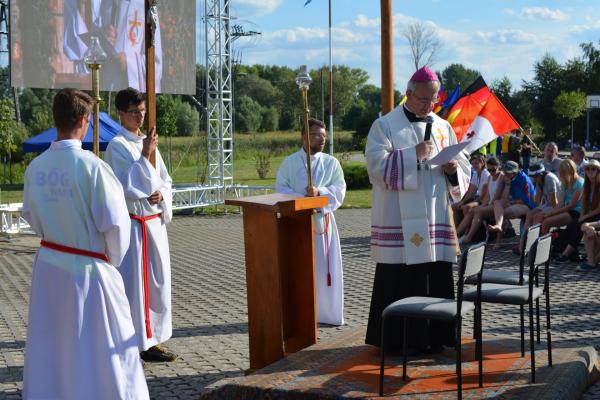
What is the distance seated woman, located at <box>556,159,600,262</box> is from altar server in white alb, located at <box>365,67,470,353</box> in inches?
234

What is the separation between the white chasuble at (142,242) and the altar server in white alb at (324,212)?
1.86 metres

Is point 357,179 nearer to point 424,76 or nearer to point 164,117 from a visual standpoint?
point 164,117

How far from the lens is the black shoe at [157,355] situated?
24.1 feet

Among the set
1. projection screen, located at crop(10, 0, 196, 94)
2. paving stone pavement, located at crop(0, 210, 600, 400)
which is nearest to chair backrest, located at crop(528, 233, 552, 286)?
paving stone pavement, located at crop(0, 210, 600, 400)

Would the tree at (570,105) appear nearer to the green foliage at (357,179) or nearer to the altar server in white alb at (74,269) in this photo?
the green foliage at (357,179)

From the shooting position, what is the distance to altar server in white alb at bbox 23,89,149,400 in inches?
199

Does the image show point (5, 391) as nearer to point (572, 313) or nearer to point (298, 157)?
point (298, 157)

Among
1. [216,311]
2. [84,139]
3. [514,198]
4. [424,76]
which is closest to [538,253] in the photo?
[424,76]

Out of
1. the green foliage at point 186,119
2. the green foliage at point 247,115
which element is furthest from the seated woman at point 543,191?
the green foliage at point 247,115

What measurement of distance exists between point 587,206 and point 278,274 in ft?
23.9

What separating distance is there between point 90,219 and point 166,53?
16.6 m

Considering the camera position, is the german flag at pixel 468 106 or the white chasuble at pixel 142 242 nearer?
the white chasuble at pixel 142 242

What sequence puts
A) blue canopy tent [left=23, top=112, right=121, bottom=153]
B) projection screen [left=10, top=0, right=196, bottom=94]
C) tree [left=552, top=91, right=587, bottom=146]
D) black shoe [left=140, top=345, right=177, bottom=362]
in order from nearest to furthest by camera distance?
black shoe [left=140, top=345, right=177, bottom=362], blue canopy tent [left=23, top=112, right=121, bottom=153], projection screen [left=10, top=0, right=196, bottom=94], tree [left=552, top=91, right=587, bottom=146]

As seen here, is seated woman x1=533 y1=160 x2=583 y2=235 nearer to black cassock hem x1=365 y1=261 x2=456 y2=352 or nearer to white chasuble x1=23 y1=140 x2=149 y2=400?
black cassock hem x1=365 y1=261 x2=456 y2=352
